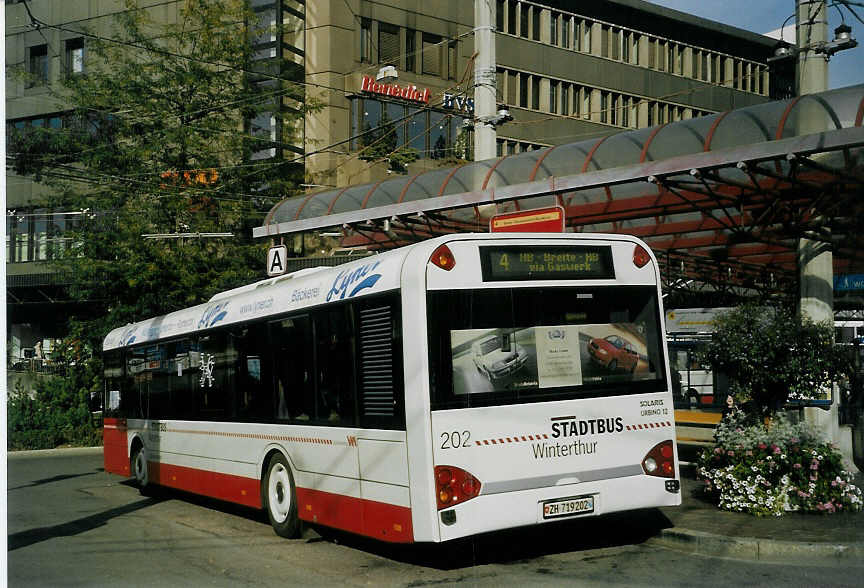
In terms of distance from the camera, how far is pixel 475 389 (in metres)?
8.66

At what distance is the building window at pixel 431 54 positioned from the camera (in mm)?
48719

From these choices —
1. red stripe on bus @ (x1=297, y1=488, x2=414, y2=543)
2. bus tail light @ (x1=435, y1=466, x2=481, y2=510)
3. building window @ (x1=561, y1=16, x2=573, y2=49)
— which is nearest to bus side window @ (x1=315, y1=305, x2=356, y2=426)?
red stripe on bus @ (x1=297, y1=488, x2=414, y2=543)

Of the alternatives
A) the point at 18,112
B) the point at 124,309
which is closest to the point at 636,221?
the point at 124,309

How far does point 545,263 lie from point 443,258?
1.08 meters

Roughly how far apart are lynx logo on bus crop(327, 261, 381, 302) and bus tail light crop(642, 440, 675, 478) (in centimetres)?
299

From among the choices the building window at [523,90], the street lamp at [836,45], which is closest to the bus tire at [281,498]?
the street lamp at [836,45]

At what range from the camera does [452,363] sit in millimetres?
8602

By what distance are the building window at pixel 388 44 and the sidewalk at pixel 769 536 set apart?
1523 inches

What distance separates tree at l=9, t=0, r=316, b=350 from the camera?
27.1m

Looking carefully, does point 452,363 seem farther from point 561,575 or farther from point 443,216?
point 443,216

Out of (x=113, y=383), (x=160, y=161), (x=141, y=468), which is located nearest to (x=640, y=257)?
(x=141, y=468)

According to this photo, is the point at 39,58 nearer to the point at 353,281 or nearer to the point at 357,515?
the point at 353,281

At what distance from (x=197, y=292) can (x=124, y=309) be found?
1.96 metres

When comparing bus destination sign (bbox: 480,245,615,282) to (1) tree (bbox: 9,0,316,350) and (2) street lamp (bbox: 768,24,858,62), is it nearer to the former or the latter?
(2) street lamp (bbox: 768,24,858,62)
